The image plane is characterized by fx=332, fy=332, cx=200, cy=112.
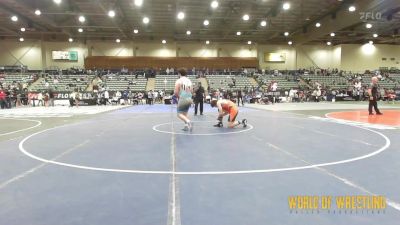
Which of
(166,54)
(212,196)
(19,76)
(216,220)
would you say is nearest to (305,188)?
(212,196)

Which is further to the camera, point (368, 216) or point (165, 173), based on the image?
point (165, 173)

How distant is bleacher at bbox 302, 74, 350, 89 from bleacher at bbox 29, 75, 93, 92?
84.0 ft

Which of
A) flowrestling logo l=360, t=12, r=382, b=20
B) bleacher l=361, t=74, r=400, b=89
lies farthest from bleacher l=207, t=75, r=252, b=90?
bleacher l=361, t=74, r=400, b=89

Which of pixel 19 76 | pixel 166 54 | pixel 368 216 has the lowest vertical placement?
pixel 368 216

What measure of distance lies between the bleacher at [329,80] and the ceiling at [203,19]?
15.4 feet

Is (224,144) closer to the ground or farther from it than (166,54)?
closer to the ground

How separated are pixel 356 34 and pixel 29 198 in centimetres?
4361

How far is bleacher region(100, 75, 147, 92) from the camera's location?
1379 inches

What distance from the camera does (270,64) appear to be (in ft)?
156

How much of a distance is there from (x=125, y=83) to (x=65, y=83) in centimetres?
634

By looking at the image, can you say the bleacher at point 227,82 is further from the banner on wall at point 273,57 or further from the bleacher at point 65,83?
the bleacher at point 65,83

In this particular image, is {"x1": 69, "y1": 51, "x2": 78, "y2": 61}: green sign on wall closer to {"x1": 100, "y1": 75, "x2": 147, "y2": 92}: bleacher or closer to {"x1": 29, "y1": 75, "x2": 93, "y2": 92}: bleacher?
{"x1": 29, "y1": 75, "x2": 93, "y2": 92}: bleacher

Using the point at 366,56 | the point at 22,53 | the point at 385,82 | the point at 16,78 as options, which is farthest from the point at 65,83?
the point at 366,56

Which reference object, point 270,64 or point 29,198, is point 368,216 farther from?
point 270,64
